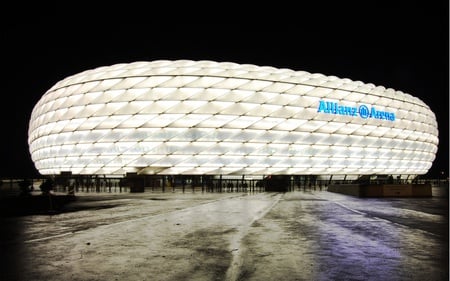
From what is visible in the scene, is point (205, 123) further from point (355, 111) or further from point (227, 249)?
point (227, 249)

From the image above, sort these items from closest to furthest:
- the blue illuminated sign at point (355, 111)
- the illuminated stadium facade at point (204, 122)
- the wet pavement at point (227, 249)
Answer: the wet pavement at point (227, 249) → the illuminated stadium facade at point (204, 122) → the blue illuminated sign at point (355, 111)

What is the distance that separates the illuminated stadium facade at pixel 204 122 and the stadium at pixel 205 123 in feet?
0.34

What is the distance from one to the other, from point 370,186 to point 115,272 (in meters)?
20.6

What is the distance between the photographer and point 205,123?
129ft

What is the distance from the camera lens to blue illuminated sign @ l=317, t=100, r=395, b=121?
43656 millimetres

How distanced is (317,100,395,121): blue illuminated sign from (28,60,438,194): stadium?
12 cm

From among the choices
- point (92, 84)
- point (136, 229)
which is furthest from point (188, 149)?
point (136, 229)

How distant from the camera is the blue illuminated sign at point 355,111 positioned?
43.7 meters

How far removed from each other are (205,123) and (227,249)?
32907 mm

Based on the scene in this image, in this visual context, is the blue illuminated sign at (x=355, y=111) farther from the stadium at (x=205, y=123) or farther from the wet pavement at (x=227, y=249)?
the wet pavement at (x=227, y=249)

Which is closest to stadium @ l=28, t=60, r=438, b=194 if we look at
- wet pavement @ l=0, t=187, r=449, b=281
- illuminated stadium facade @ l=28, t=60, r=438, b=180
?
illuminated stadium facade @ l=28, t=60, r=438, b=180

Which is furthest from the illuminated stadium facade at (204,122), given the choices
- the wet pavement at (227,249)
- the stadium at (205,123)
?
the wet pavement at (227,249)

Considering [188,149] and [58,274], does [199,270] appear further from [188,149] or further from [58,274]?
[188,149]

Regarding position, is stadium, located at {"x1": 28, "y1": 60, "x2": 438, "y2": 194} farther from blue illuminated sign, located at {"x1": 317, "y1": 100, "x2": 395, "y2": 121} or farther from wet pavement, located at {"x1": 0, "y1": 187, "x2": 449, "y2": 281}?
wet pavement, located at {"x1": 0, "y1": 187, "x2": 449, "y2": 281}
